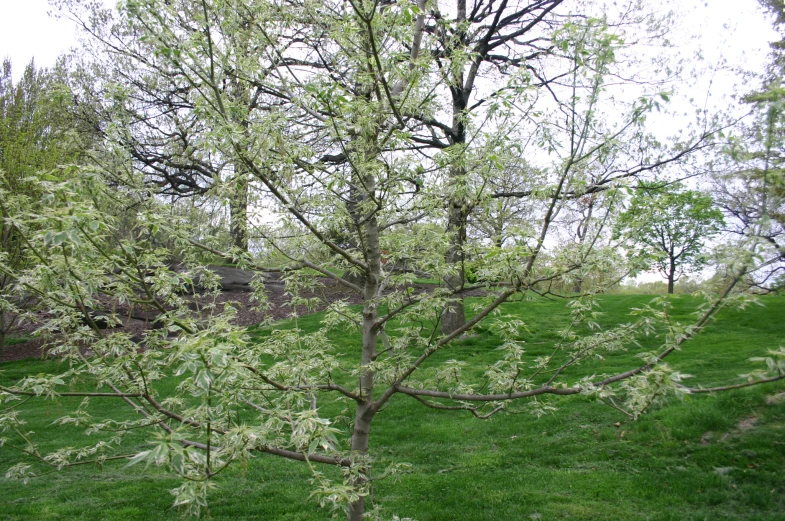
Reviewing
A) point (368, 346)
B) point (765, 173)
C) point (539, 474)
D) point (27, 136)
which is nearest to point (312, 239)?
point (368, 346)

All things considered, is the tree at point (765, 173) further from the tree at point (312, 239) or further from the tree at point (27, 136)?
the tree at point (27, 136)

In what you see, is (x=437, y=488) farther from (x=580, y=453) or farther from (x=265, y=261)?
(x=265, y=261)

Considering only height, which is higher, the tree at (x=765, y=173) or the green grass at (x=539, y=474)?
the tree at (x=765, y=173)

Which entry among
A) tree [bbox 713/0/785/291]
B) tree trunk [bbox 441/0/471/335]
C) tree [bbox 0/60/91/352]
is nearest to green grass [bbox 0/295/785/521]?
tree trunk [bbox 441/0/471/335]

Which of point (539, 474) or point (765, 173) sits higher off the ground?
point (765, 173)

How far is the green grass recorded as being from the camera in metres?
5.24

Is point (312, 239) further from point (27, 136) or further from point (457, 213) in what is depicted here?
point (27, 136)

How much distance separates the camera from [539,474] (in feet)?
20.1

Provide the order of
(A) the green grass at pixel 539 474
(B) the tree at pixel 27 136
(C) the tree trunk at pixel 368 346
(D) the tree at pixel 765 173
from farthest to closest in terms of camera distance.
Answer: (B) the tree at pixel 27 136, (A) the green grass at pixel 539 474, (C) the tree trunk at pixel 368 346, (D) the tree at pixel 765 173

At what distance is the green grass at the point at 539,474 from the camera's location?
5.24 metres

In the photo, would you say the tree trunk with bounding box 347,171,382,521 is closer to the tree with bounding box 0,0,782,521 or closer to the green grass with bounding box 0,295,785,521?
the tree with bounding box 0,0,782,521

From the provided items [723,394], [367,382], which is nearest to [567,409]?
[723,394]

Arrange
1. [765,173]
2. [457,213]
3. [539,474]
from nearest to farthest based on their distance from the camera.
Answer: [765,173] → [457,213] → [539,474]

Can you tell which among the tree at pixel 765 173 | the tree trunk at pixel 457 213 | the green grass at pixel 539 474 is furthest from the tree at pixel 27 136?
the tree at pixel 765 173
